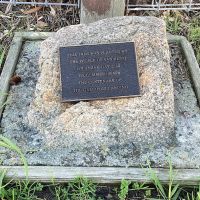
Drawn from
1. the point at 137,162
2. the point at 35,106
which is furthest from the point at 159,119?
the point at 35,106

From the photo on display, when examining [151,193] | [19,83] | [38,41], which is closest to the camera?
[151,193]

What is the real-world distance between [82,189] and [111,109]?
1.71 ft

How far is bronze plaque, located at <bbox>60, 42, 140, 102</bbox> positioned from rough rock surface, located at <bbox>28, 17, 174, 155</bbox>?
0.17 ft

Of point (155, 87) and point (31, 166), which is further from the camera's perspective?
point (155, 87)

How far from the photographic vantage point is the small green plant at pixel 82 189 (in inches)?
94.3

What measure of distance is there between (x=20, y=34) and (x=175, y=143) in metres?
1.50

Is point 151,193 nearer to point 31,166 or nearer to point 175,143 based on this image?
point 175,143

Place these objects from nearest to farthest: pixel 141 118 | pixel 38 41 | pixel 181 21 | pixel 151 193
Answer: pixel 151 193 → pixel 141 118 → pixel 38 41 → pixel 181 21

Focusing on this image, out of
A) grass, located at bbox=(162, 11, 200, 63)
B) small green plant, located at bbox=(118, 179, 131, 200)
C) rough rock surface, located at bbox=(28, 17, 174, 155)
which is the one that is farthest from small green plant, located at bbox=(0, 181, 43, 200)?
grass, located at bbox=(162, 11, 200, 63)

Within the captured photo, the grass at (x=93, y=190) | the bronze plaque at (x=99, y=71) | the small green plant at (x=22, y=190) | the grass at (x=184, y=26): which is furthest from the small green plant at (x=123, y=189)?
the grass at (x=184, y=26)

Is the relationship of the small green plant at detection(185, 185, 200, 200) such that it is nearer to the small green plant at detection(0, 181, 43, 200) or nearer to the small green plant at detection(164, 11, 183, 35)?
the small green plant at detection(0, 181, 43, 200)

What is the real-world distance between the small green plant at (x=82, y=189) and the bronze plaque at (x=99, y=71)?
51 centimetres

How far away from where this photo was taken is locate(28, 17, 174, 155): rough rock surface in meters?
2.60

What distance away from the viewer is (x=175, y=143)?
264 cm
